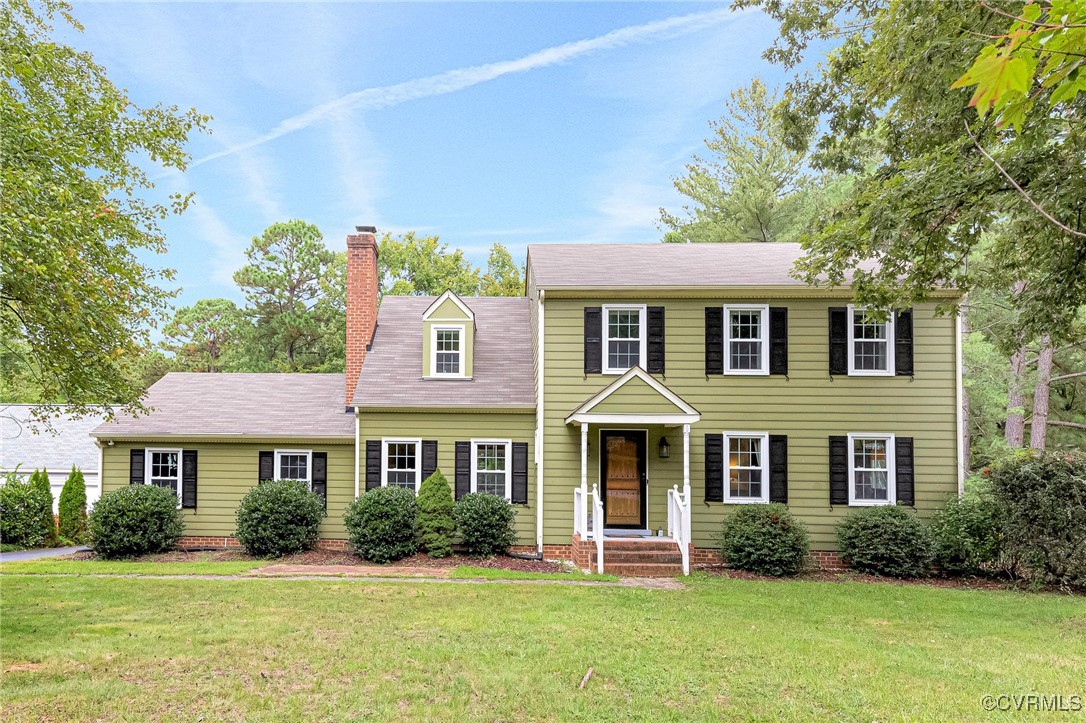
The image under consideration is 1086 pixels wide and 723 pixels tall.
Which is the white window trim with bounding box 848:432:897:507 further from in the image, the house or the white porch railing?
the white porch railing

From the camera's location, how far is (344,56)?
17188 mm

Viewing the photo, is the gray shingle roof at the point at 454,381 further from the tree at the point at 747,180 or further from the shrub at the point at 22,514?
the tree at the point at 747,180

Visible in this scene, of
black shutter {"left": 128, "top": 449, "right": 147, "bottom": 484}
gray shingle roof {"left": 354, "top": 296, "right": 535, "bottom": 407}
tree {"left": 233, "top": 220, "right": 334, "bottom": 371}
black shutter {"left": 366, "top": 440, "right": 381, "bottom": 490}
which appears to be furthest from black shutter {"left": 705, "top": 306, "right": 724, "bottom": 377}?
tree {"left": 233, "top": 220, "right": 334, "bottom": 371}

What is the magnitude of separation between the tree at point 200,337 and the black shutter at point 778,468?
89.6 feet

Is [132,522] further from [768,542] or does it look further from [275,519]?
[768,542]

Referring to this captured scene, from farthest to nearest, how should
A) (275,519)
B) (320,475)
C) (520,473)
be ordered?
(320,475) < (520,473) < (275,519)

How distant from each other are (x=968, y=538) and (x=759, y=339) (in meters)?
5.23

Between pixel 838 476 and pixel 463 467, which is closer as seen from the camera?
pixel 838 476

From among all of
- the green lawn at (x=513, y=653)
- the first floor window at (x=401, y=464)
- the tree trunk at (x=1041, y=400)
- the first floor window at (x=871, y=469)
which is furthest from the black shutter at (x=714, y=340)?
the tree trunk at (x=1041, y=400)

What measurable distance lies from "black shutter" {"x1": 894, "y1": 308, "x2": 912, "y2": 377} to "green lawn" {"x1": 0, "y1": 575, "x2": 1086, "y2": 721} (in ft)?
15.9

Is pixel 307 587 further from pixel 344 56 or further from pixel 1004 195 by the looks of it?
pixel 344 56

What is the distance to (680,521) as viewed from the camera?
41.3 feet

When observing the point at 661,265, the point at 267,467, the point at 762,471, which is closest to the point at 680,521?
the point at 762,471

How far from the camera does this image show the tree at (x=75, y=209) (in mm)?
7391
